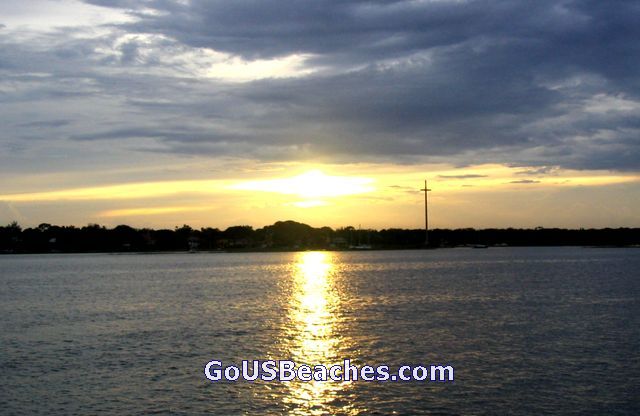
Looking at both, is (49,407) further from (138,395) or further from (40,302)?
(40,302)

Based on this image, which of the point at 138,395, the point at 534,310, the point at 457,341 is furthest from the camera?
the point at 534,310

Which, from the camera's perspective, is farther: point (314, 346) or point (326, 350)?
point (314, 346)

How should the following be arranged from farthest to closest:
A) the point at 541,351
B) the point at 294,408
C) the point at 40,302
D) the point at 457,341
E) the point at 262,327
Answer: the point at 40,302, the point at 262,327, the point at 457,341, the point at 541,351, the point at 294,408

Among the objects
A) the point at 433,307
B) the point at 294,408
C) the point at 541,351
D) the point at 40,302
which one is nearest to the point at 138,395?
the point at 294,408

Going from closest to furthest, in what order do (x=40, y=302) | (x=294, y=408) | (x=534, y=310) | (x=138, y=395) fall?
1. (x=294, y=408)
2. (x=138, y=395)
3. (x=534, y=310)
4. (x=40, y=302)

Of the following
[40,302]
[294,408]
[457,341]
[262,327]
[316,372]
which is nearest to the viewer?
[294,408]

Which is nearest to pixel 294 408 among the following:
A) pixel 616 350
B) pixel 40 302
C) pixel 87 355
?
pixel 87 355

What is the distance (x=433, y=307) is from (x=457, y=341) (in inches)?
911

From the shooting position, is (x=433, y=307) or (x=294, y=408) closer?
(x=294, y=408)

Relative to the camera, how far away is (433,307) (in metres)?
68.1

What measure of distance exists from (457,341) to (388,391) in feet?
48.5

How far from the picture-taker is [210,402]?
30.1 metres

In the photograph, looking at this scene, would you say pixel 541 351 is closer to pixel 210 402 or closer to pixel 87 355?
pixel 210 402

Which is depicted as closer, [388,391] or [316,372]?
[388,391]
